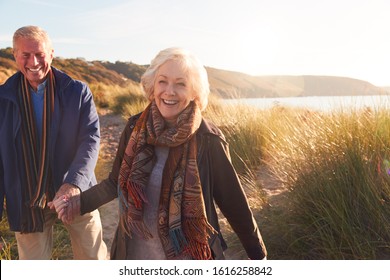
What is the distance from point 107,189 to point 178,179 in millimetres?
470

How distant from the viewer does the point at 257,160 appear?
19.1 ft

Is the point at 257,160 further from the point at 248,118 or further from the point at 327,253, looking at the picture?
the point at 327,253

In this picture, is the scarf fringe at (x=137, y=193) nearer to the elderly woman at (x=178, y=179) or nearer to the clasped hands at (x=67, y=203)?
the elderly woman at (x=178, y=179)

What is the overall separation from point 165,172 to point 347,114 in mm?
2868

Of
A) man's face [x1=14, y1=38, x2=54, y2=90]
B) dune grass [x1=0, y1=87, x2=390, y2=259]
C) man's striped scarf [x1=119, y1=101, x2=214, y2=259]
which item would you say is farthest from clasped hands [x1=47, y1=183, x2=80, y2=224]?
dune grass [x1=0, y1=87, x2=390, y2=259]

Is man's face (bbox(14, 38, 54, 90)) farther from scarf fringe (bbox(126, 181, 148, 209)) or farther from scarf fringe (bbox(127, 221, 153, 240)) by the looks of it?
scarf fringe (bbox(127, 221, 153, 240))

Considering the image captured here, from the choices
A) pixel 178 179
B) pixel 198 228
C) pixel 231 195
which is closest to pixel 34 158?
pixel 178 179

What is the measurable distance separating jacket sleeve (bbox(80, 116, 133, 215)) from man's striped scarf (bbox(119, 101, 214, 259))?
0.62 ft

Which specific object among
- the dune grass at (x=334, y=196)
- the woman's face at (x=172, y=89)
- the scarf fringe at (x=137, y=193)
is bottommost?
the dune grass at (x=334, y=196)

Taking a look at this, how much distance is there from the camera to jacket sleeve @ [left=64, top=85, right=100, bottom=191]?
2.30 m

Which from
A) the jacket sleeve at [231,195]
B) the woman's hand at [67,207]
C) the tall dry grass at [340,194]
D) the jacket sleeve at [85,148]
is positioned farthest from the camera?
the tall dry grass at [340,194]

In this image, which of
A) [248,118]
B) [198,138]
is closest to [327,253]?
[198,138]

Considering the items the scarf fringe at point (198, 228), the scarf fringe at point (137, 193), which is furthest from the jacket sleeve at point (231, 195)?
the scarf fringe at point (137, 193)

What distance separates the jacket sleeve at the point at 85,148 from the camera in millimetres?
2301
